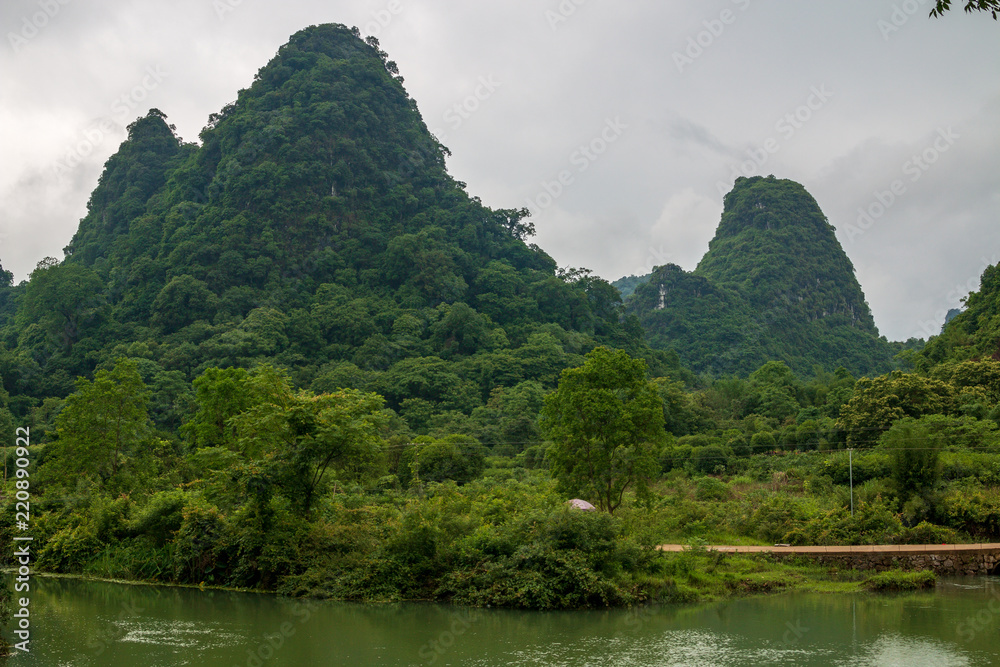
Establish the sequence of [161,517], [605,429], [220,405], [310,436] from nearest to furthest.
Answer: [310,436] → [161,517] → [605,429] → [220,405]

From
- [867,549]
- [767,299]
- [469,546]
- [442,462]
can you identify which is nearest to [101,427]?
[442,462]

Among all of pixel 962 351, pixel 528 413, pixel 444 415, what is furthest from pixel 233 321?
pixel 962 351

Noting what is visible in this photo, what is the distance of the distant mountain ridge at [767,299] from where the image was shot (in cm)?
9044

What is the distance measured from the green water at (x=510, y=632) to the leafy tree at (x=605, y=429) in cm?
642

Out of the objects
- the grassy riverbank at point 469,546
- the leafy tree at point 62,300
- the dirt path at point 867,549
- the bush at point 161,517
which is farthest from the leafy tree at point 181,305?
the dirt path at point 867,549

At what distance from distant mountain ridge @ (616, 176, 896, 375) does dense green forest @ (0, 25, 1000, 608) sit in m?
0.38

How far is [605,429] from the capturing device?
2520 cm

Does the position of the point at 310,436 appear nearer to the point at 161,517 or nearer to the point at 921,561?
the point at 161,517

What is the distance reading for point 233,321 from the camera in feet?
199

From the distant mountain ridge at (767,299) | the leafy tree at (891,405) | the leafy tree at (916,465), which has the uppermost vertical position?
the distant mountain ridge at (767,299)

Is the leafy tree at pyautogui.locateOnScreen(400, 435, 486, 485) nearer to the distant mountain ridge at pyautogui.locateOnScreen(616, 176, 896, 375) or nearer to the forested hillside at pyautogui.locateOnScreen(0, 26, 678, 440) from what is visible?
the forested hillside at pyautogui.locateOnScreen(0, 26, 678, 440)

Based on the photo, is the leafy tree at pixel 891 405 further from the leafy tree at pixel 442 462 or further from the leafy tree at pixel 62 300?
the leafy tree at pixel 62 300

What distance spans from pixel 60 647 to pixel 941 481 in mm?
23764

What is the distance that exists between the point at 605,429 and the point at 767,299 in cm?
7906
